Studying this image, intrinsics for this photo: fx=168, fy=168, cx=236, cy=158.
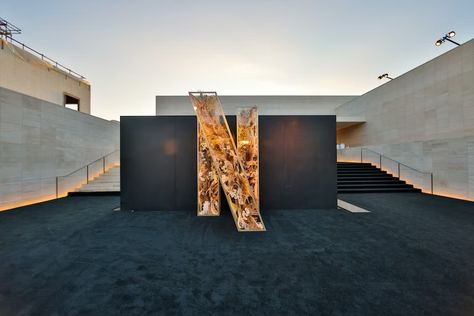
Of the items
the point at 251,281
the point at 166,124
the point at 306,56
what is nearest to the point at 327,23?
the point at 306,56

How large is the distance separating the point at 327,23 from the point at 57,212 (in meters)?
12.8

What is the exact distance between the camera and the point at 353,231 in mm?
3539

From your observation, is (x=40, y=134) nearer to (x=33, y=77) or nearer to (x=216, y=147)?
(x=33, y=77)

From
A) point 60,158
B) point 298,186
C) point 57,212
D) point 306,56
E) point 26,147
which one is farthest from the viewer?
point 306,56

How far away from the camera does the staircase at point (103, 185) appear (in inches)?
276

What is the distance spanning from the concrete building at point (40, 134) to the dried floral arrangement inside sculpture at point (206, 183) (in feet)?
20.0

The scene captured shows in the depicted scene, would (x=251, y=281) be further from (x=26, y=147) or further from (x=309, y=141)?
(x=26, y=147)

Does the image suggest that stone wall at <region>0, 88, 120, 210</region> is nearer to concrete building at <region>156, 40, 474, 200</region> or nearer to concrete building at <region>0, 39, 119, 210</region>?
concrete building at <region>0, 39, 119, 210</region>

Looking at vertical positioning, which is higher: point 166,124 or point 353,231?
point 166,124

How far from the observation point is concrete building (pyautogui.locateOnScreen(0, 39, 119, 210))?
527 centimetres

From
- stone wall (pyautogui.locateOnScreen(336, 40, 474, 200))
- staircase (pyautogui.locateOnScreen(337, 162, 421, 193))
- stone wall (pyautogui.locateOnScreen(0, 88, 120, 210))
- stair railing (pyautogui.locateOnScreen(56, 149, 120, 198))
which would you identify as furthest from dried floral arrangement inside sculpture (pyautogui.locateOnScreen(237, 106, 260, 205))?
stone wall (pyautogui.locateOnScreen(336, 40, 474, 200))

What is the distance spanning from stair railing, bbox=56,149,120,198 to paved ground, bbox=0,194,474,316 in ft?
9.25

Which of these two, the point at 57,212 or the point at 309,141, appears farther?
the point at 309,141

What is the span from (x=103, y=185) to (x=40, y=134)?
2.81 meters
